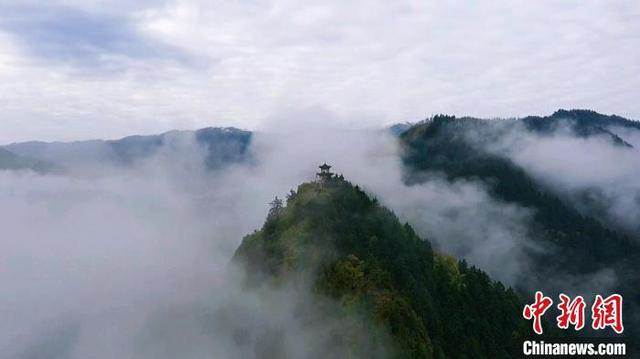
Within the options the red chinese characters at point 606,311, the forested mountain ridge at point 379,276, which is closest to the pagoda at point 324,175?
the forested mountain ridge at point 379,276

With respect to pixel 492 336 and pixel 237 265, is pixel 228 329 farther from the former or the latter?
pixel 492 336

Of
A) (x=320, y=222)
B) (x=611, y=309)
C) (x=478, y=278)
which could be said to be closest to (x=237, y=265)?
(x=320, y=222)

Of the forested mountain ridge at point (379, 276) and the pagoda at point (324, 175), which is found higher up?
the pagoda at point (324, 175)
